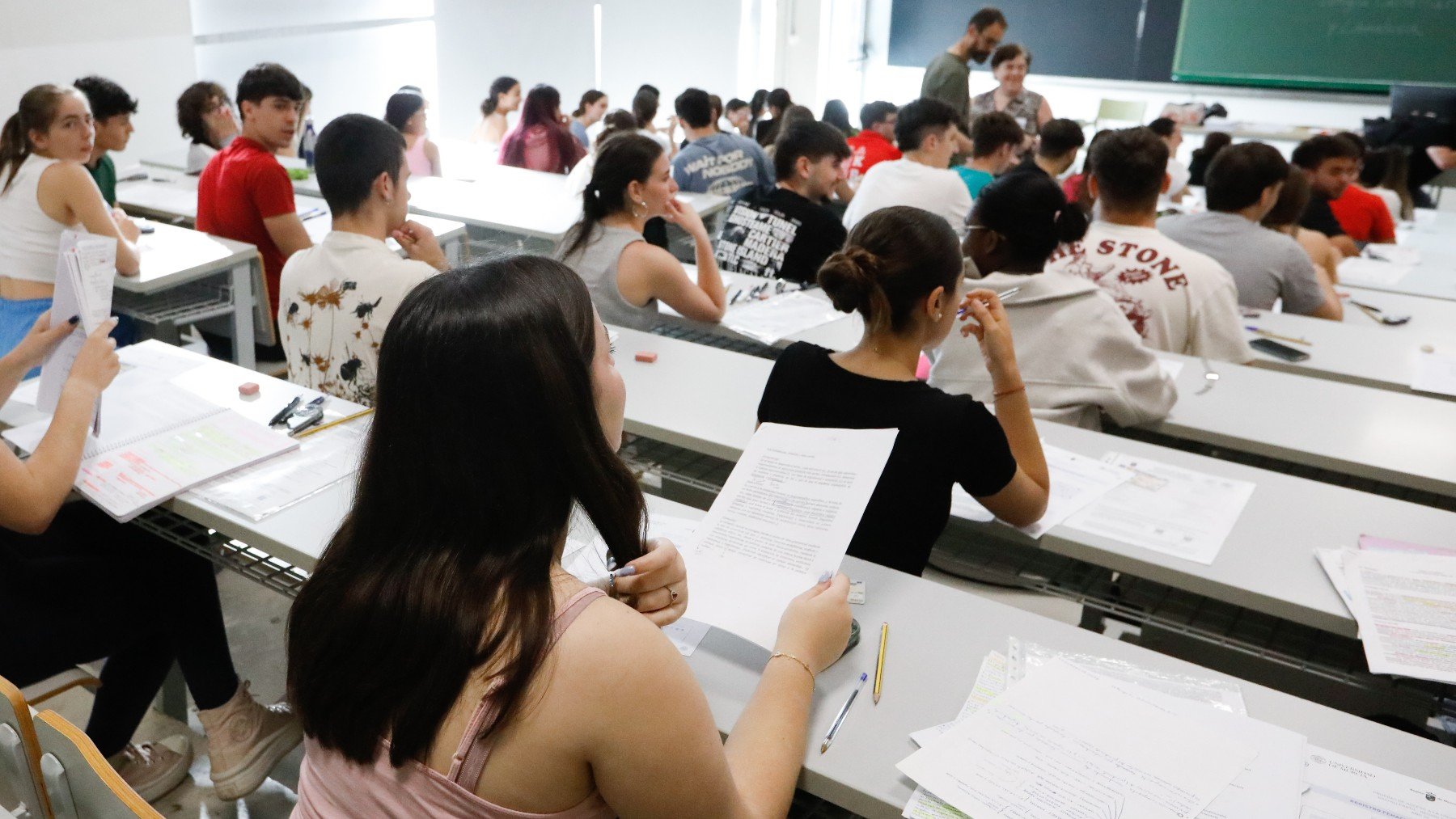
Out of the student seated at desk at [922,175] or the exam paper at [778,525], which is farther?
the student seated at desk at [922,175]

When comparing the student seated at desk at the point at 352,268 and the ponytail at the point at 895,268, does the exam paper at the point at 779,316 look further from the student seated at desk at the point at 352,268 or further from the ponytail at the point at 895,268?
the ponytail at the point at 895,268

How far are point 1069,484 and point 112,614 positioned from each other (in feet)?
5.78

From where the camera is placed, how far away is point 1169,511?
1.82 m

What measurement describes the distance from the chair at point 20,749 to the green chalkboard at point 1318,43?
9902 mm

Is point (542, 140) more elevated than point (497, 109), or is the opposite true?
point (497, 109)

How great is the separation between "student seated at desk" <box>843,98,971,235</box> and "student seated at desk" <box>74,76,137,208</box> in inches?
116

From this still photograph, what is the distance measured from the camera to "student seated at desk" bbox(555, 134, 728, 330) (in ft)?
9.41

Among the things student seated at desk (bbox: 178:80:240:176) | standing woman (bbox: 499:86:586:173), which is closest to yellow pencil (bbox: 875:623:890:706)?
student seated at desk (bbox: 178:80:240:176)

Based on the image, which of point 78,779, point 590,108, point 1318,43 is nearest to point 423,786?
point 78,779

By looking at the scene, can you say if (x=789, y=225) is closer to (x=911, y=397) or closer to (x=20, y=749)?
(x=911, y=397)

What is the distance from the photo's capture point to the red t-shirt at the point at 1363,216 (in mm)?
4633

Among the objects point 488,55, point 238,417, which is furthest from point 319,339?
point 488,55

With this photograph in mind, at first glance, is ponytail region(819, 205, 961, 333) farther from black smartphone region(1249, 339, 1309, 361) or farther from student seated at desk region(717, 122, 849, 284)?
student seated at desk region(717, 122, 849, 284)

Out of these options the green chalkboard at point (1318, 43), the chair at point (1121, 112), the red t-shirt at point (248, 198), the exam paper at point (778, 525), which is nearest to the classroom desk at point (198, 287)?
the red t-shirt at point (248, 198)
